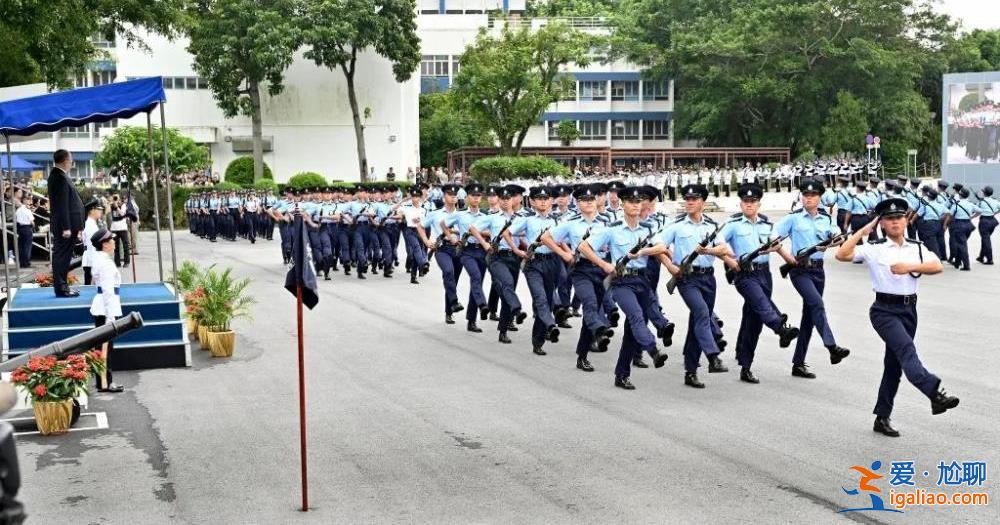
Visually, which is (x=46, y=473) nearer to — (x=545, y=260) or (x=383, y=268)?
(x=545, y=260)

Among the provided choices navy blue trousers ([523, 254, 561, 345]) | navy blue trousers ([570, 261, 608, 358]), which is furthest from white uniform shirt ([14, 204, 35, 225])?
navy blue trousers ([570, 261, 608, 358])

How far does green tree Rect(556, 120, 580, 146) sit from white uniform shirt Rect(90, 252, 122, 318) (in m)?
67.8

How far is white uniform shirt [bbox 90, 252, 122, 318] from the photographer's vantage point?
1244 centimetres

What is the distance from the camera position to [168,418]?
1104 centimetres

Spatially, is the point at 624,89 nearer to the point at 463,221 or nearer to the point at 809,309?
the point at 463,221

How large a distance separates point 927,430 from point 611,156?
5925 centimetres

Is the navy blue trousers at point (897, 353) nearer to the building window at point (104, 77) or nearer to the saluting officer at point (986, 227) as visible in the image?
the saluting officer at point (986, 227)

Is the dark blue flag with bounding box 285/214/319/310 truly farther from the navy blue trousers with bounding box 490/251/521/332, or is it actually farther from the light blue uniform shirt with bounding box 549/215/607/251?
the navy blue trousers with bounding box 490/251/521/332

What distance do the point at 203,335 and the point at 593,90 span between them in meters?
72.4

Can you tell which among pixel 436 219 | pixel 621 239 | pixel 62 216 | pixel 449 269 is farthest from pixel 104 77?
pixel 621 239

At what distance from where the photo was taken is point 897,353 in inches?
368

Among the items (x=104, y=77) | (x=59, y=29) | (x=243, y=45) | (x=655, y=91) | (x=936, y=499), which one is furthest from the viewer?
(x=655, y=91)

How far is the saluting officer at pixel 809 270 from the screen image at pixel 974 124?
1522 inches

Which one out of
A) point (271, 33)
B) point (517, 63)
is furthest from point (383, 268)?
point (517, 63)
